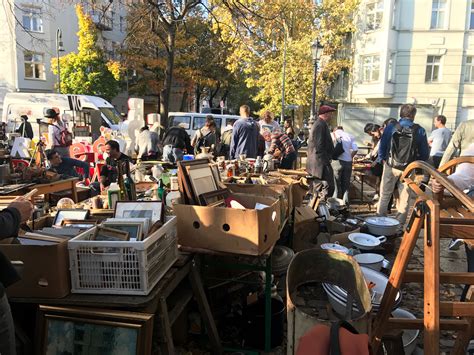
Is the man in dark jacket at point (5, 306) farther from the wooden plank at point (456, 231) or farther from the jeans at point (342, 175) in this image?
the jeans at point (342, 175)

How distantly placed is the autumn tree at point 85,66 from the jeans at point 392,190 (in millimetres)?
21123

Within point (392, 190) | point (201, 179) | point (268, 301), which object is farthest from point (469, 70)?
point (268, 301)

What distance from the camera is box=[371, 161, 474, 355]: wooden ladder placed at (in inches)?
77.4

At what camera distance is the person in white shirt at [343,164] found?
7348 mm

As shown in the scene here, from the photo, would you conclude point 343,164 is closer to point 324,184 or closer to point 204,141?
point 324,184

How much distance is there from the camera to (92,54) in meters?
24.8

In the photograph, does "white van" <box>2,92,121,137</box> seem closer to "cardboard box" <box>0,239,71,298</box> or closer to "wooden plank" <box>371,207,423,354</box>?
"cardboard box" <box>0,239,71,298</box>

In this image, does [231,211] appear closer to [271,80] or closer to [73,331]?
[73,331]

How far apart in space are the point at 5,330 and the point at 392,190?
569 cm

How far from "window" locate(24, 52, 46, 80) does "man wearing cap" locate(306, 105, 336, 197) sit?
77.4 ft

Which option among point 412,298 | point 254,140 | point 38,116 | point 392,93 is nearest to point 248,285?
point 412,298

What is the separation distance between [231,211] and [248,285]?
1.25m

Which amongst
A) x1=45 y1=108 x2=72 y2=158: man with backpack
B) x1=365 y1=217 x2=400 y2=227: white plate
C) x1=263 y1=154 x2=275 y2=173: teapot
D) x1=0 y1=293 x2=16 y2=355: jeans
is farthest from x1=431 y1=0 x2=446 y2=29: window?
x1=0 y1=293 x2=16 y2=355: jeans

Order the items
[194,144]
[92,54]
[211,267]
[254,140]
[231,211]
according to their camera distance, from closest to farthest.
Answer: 1. [231,211]
2. [211,267]
3. [254,140]
4. [194,144]
5. [92,54]
